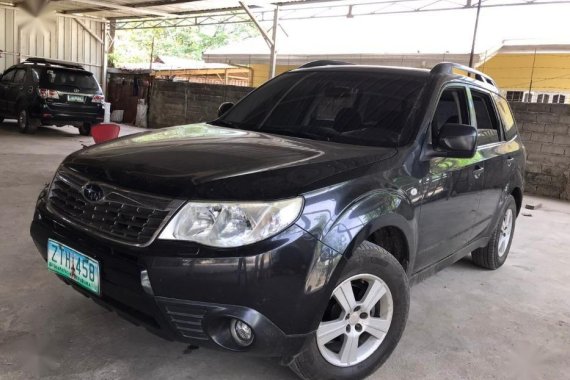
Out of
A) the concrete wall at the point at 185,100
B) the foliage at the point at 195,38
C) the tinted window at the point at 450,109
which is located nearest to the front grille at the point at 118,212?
the tinted window at the point at 450,109

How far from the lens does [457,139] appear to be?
8.80 feet

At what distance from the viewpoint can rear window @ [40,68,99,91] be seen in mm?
10805

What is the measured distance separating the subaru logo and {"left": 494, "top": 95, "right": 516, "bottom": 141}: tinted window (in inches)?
126

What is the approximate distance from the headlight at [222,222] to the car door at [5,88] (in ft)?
38.8

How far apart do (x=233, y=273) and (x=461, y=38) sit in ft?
41.0

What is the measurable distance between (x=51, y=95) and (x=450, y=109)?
9776mm

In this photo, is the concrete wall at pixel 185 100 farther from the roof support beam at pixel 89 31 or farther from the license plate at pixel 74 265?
the license plate at pixel 74 265

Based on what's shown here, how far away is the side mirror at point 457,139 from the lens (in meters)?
2.69

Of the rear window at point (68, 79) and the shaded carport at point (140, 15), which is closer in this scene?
the rear window at point (68, 79)

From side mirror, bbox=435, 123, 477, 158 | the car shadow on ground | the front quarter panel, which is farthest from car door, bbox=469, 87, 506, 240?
the car shadow on ground

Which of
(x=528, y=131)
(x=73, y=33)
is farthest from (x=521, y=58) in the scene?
(x=73, y=33)

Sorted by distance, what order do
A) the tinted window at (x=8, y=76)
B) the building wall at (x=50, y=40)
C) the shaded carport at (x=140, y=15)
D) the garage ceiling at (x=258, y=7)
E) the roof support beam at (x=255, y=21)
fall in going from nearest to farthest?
the garage ceiling at (x=258, y=7)
the shaded carport at (x=140, y=15)
the tinted window at (x=8, y=76)
the roof support beam at (x=255, y=21)
the building wall at (x=50, y=40)

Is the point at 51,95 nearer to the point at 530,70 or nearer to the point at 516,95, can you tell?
the point at 516,95

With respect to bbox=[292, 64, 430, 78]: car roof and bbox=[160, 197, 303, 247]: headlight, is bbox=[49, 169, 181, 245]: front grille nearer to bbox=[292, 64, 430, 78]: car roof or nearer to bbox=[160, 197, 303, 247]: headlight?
bbox=[160, 197, 303, 247]: headlight
